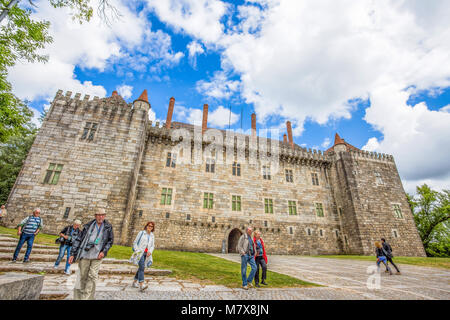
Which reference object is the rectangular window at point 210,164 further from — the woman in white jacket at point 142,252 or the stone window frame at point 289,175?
the woman in white jacket at point 142,252

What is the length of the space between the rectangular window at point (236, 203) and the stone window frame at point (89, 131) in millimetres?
12696

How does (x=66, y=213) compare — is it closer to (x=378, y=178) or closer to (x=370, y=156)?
(x=378, y=178)

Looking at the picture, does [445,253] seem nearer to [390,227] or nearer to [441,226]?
[441,226]

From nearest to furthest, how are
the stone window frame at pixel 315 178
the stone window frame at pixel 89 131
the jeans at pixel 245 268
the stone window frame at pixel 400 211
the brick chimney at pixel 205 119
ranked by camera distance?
the jeans at pixel 245 268
the stone window frame at pixel 89 131
the stone window frame at pixel 400 211
the stone window frame at pixel 315 178
the brick chimney at pixel 205 119

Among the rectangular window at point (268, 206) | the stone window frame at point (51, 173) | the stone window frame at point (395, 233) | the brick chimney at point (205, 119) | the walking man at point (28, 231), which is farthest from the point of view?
the brick chimney at point (205, 119)

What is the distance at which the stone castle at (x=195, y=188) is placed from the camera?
44.4 feet

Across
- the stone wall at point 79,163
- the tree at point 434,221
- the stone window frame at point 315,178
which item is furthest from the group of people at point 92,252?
the tree at point 434,221

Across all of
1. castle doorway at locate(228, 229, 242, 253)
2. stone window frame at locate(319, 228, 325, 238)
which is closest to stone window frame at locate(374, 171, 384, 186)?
stone window frame at locate(319, 228, 325, 238)

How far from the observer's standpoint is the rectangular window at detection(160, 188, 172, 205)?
17.3m

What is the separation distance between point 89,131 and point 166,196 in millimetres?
7791

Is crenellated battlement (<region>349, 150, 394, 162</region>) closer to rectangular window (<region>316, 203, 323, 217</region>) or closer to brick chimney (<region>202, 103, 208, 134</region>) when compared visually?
rectangular window (<region>316, 203, 323, 217</region>)

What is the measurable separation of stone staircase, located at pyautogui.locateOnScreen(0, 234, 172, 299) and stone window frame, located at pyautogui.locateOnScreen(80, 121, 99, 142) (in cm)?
813

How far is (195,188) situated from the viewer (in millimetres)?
18562
